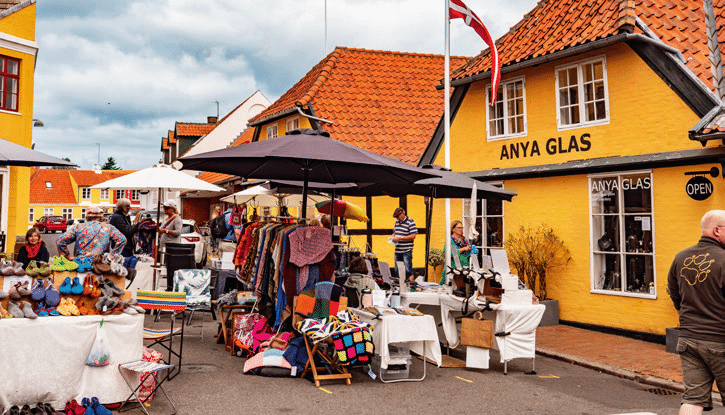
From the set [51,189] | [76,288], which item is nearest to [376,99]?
[76,288]

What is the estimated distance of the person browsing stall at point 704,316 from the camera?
173 inches

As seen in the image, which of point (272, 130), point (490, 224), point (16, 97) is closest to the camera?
point (490, 224)

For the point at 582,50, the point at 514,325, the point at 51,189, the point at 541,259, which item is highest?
the point at 51,189

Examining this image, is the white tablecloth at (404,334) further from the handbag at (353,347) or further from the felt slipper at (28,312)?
the felt slipper at (28,312)

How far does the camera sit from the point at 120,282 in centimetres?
577

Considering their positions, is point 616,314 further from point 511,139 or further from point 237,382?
point 237,382

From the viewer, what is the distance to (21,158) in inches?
310

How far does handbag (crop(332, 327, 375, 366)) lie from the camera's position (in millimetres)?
6402

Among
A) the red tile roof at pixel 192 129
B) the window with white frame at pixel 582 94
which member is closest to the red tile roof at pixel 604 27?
the window with white frame at pixel 582 94

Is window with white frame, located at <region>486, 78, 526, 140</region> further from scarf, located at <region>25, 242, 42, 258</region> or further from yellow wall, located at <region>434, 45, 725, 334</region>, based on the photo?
scarf, located at <region>25, 242, 42, 258</region>

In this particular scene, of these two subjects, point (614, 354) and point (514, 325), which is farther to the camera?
point (614, 354)

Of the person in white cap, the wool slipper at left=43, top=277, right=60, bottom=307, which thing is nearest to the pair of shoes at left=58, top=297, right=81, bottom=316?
the wool slipper at left=43, top=277, right=60, bottom=307

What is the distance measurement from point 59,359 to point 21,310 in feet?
1.70

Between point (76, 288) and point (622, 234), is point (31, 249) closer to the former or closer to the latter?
point (76, 288)
